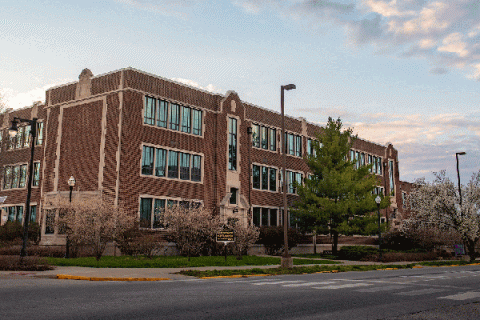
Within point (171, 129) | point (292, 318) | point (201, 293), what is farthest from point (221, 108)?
point (292, 318)

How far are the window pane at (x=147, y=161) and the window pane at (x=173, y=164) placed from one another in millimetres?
1663

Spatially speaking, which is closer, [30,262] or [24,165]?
[30,262]

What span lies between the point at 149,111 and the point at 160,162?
12.7ft

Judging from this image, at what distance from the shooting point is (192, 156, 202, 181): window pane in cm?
3706

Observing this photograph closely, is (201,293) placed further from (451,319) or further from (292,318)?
(451,319)

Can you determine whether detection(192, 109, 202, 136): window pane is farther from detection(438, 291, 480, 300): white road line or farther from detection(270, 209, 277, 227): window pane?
detection(438, 291, 480, 300): white road line

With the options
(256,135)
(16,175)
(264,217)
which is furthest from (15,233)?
(256,135)

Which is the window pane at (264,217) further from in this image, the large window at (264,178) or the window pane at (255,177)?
the window pane at (255,177)

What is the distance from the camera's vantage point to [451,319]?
8758mm

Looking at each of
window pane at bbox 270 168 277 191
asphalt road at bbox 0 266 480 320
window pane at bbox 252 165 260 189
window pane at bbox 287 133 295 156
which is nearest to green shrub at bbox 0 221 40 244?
window pane at bbox 252 165 260 189

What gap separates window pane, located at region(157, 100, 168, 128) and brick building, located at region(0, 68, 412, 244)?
76 mm

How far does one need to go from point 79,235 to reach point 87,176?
926cm

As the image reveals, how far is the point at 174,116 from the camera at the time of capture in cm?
3616

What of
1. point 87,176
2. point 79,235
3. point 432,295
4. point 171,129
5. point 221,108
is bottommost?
point 432,295
